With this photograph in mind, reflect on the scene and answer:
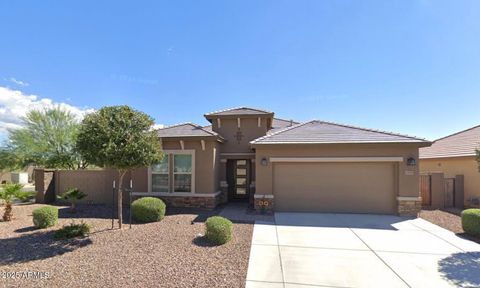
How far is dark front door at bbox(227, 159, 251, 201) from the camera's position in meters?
12.2

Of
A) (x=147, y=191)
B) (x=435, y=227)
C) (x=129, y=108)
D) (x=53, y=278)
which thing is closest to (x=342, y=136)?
(x=435, y=227)

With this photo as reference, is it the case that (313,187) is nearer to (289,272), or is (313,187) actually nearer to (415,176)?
(415,176)

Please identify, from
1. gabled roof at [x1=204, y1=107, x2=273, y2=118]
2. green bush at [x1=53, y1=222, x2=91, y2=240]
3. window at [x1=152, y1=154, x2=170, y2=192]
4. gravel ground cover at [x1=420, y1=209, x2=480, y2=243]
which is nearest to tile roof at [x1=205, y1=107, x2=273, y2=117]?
gabled roof at [x1=204, y1=107, x2=273, y2=118]

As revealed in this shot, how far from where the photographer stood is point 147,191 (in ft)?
34.3

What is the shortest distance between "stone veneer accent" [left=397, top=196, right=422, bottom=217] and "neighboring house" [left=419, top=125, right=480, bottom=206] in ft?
9.44

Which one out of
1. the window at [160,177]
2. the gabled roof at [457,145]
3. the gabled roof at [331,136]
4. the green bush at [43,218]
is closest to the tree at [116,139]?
the green bush at [43,218]

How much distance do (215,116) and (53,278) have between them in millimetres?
9196

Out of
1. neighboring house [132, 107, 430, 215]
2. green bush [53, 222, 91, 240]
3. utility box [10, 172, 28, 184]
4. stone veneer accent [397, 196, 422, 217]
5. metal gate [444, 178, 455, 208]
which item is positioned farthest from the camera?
utility box [10, 172, 28, 184]

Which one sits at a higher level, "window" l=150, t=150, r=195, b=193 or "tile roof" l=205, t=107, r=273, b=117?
"tile roof" l=205, t=107, r=273, b=117

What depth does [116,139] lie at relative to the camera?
21.0ft

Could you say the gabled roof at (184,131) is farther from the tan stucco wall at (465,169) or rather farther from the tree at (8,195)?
the tan stucco wall at (465,169)

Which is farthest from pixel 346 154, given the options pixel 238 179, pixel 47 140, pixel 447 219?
pixel 47 140

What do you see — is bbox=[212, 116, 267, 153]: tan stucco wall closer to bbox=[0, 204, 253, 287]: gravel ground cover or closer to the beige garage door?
the beige garage door

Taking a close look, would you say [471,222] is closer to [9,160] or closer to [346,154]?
[346,154]
